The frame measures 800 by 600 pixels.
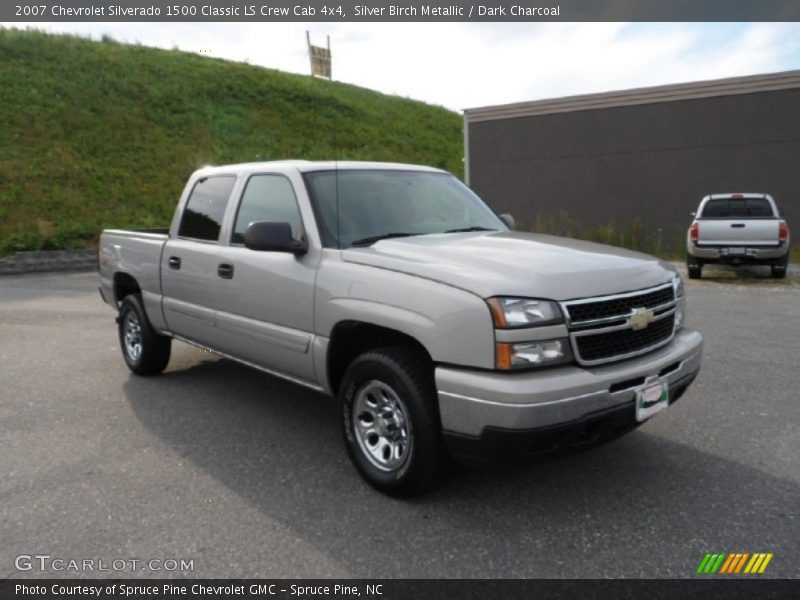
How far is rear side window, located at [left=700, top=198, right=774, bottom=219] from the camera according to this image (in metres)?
12.5

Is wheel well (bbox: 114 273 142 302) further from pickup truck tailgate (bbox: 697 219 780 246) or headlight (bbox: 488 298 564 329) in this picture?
pickup truck tailgate (bbox: 697 219 780 246)

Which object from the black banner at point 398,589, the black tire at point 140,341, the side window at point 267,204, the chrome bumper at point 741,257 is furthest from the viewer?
the chrome bumper at point 741,257

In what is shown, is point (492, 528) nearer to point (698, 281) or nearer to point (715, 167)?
point (698, 281)

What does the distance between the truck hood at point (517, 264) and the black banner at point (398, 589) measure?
1.24m

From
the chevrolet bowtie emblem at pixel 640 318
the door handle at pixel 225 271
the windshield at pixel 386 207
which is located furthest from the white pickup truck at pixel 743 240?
the door handle at pixel 225 271

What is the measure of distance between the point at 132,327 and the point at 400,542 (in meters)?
3.99

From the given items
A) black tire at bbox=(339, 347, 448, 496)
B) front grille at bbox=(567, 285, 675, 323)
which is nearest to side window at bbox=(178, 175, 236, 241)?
black tire at bbox=(339, 347, 448, 496)

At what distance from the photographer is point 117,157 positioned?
24.1 metres

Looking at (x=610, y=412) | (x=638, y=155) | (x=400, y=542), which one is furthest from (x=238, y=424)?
(x=638, y=155)

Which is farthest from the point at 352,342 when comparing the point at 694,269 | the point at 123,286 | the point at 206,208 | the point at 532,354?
the point at 694,269

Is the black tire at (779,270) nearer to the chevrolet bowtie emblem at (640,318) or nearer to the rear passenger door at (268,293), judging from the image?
the chevrolet bowtie emblem at (640,318)

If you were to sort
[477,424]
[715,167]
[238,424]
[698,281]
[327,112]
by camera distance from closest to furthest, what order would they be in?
[477,424], [238,424], [698,281], [715,167], [327,112]

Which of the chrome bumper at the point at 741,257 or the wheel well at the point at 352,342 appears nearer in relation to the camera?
the wheel well at the point at 352,342

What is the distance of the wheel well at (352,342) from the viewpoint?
346cm
